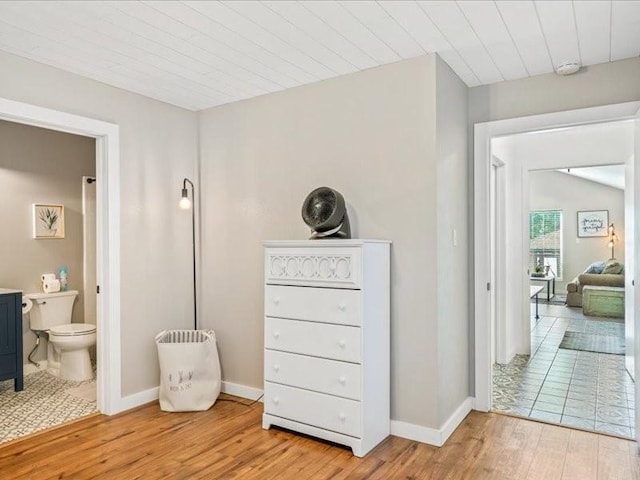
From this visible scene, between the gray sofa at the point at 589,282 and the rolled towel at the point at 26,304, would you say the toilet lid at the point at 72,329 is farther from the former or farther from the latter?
the gray sofa at the point at 589,282

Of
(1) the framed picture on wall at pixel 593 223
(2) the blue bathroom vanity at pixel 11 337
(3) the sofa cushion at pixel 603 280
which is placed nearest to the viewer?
(2) the blue bathroom vanity at pixel 11 337

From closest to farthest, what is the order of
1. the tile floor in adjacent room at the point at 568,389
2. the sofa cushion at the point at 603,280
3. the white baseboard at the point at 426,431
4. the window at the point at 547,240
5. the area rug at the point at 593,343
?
the white baseboard at the point at 426,431 → the tile floor in adjacent room at the point at 568,389 → the area rug at the point at 593,343 → the sofa cushion at the point at 603,280 → the window at the point at 547,240

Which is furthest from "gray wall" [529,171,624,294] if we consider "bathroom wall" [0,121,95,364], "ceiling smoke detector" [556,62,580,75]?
"bathroom wall" [0,121,95,364]

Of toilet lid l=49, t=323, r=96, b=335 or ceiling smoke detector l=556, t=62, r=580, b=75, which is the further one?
toilet lid l=49, t=323, r=96, b=335

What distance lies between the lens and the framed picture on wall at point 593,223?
1000 cm

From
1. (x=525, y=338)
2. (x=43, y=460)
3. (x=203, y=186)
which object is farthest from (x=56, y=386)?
(x=525, y=338)

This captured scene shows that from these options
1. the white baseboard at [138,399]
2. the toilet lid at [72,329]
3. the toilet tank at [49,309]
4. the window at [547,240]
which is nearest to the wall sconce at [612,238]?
the window at [547,240]

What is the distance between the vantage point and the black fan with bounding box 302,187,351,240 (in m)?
2.82

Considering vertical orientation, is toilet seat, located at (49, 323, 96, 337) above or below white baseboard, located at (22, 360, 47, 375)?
above

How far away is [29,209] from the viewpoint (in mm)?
4332

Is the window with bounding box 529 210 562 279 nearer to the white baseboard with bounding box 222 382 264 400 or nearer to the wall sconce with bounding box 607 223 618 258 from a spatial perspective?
the wall sconce with bounding box 607 223 618 258

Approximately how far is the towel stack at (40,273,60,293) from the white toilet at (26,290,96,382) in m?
0.06

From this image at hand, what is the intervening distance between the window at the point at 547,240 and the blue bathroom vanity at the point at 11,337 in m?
9.80

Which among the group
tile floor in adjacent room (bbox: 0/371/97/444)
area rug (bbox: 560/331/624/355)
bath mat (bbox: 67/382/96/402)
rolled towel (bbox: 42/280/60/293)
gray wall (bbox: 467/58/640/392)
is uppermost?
gray wall (bbox: 467/58/640/392)
